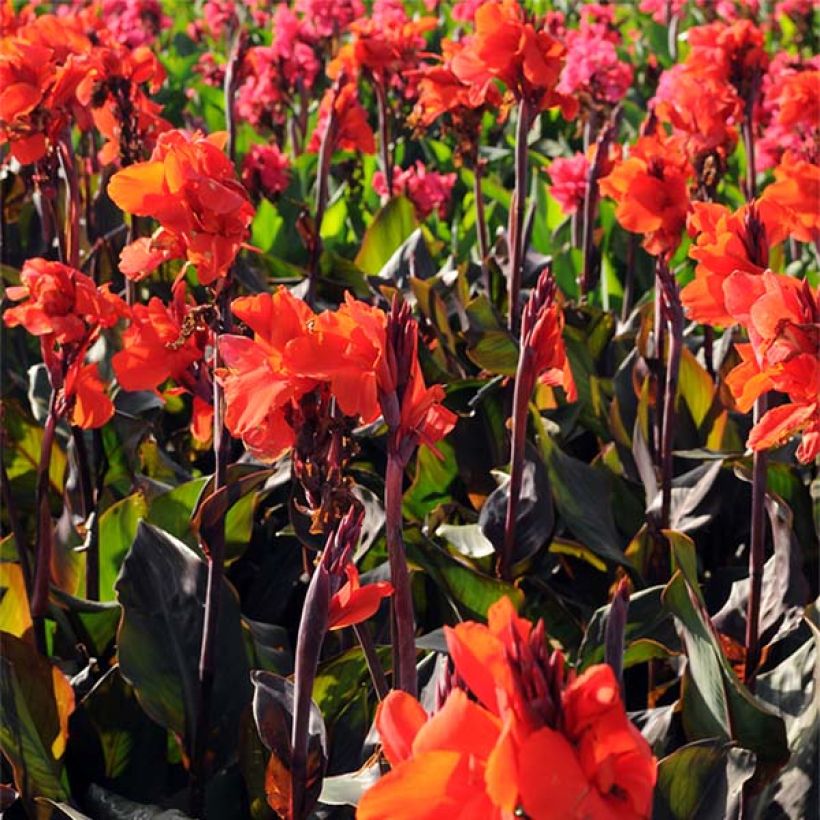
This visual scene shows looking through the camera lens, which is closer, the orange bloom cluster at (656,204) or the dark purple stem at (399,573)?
the dark purple stem at (399,573)

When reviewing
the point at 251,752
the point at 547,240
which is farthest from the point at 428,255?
the point at 251,752

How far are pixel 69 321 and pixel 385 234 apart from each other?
63.7 inches

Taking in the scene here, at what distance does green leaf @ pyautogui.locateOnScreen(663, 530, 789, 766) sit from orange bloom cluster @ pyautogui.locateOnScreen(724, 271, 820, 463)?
199 mm

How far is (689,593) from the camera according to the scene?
1.30 m

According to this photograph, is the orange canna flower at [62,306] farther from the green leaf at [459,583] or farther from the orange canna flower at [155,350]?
the green leaf at [459,583]

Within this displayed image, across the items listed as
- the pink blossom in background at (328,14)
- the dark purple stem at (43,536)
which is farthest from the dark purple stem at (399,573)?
the pink blossom in background at (328,14)

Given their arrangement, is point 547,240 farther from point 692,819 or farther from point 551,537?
point 692,819

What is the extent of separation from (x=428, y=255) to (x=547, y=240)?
2.46 feet

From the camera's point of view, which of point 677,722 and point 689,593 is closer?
point 689,593

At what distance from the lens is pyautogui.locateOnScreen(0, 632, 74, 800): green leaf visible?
142cm

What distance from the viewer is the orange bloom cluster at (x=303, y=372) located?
105cm

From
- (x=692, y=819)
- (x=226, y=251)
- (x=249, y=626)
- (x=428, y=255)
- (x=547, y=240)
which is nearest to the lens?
(x=692, y=819)

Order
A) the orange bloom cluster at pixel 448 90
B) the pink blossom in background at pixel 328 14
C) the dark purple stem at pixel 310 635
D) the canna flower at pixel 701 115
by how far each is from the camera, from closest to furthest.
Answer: the dark purple stem at pixel 310 635
the canna flower at pixel 701 115
the orange bloom cluster at pixel 448 90
the pink blossom in background at pixel 328 14

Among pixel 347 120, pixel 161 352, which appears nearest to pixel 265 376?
pixel 161 352
